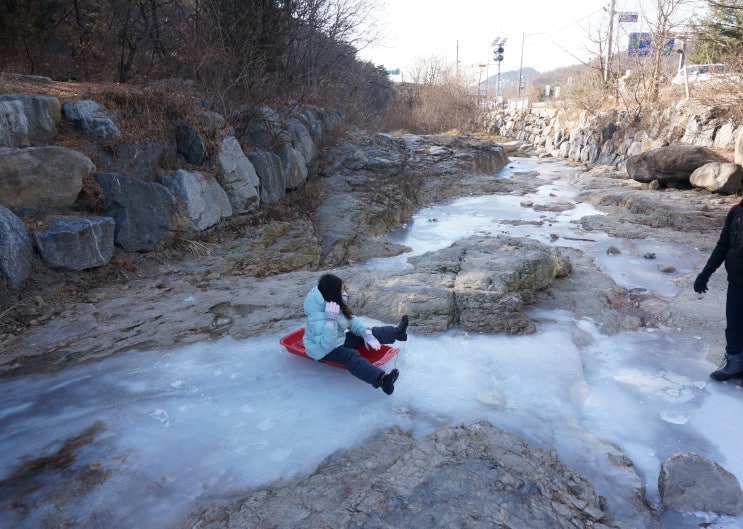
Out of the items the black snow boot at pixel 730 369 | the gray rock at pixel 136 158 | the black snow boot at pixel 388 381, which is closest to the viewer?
the black snow boot at pixel 388 381

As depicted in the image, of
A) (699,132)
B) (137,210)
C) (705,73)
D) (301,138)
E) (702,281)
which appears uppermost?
(705,73)

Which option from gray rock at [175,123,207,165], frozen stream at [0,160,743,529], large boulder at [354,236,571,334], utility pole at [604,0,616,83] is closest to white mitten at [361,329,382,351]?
frozen stream at [0,160,743,529]

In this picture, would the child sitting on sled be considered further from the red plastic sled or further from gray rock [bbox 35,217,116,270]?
gray rock [bbox 35,217,116,270]

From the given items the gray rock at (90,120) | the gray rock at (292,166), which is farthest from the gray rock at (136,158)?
→ the gray rock at (292,166)

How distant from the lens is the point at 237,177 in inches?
301

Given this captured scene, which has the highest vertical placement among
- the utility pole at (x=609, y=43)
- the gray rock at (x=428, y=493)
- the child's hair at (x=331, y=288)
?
the utility pole at (x=609, y=43)

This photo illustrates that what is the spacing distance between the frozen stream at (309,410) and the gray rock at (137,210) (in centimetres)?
236

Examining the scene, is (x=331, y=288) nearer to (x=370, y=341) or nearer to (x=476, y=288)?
(x=370, y=341)

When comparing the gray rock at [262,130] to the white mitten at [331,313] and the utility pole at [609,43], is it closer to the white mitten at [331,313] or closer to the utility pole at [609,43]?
the white mitten at [331,313]

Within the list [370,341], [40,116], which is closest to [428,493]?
[370,341]

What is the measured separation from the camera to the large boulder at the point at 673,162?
39.4 feet

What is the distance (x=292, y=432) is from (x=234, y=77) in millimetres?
8010

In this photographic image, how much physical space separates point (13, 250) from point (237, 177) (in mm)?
3588

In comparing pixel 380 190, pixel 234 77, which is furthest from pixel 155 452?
pixel 380 190
